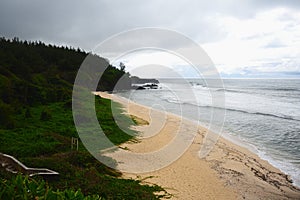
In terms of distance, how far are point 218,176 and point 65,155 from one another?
19.9 feet

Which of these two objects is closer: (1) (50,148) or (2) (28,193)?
(2) (28,193)

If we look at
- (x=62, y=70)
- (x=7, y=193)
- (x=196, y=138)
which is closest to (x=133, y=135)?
(x=196, y=138)

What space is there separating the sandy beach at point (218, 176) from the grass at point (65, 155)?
1.05 metres

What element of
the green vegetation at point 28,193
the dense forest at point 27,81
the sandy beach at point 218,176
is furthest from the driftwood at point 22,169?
the dense forest at point 27,81

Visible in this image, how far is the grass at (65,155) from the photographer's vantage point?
813 cm

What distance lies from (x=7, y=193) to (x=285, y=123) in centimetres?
2705

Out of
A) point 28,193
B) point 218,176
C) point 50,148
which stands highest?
point 28,193

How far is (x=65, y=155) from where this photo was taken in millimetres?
10820

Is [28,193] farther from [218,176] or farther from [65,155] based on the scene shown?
[218,176]

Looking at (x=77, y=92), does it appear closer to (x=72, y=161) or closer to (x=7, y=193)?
(x=72, y=161)

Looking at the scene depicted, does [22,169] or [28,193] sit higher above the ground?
[28,193]

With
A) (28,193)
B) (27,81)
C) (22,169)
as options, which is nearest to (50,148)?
(22,169)

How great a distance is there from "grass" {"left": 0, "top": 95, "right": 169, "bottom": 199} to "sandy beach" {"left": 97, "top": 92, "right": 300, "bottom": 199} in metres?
1.05

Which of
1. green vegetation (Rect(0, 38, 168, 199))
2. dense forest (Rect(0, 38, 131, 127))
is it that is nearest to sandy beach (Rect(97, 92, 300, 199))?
green vegetation (Rect(0, 38, 168, 199))
